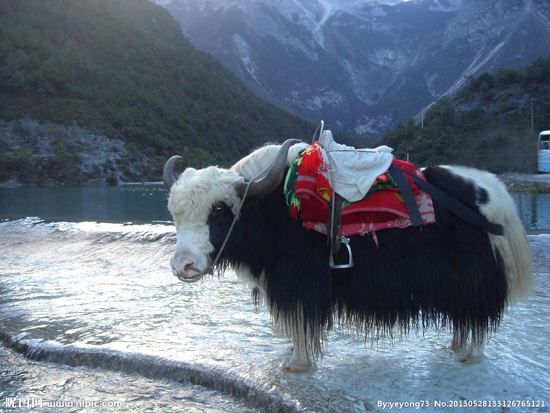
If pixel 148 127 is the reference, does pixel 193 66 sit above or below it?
above

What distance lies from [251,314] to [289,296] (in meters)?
1.51

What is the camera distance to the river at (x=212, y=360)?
253cm

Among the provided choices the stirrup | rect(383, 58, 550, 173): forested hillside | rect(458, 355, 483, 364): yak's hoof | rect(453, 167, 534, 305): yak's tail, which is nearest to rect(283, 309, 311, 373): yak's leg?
the stirrup

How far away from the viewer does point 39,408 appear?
8.61 feet

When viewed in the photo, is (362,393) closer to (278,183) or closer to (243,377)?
(243,377)

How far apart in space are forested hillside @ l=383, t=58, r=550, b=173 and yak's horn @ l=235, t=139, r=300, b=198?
80.8 feet

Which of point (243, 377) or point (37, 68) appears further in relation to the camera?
point (37, 68)

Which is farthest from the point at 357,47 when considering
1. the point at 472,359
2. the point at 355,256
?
the point at 355,256

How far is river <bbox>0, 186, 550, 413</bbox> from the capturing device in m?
2.53

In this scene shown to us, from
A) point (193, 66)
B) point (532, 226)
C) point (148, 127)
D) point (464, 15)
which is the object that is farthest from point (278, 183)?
point (464, 15)

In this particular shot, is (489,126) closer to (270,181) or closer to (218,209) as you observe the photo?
(270,181)

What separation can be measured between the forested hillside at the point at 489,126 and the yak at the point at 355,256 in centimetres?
2408

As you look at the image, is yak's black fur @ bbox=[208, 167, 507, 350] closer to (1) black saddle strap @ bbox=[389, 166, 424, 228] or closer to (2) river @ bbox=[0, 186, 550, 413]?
(1) black saddle strap @ bbox=[389, 166, 424, 228]

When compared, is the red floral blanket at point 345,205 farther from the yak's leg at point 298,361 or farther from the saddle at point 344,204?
the yak's leg at point 298,361
